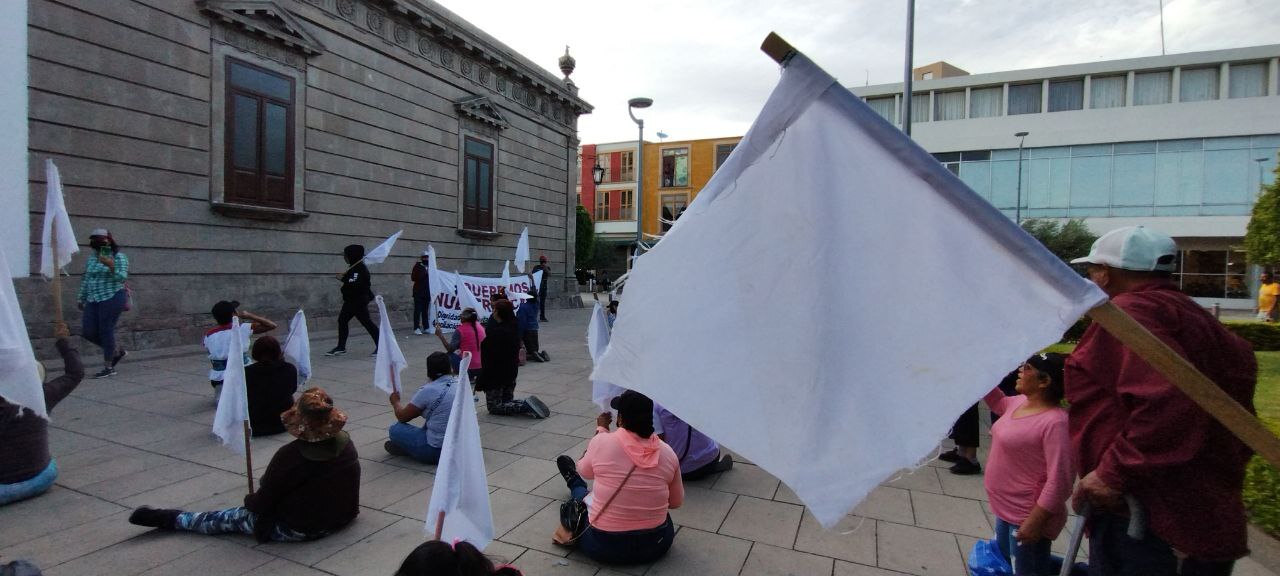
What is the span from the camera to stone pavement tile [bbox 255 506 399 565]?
345cm

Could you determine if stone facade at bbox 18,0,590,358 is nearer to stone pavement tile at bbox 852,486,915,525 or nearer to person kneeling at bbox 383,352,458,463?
person kneeling at bbox 383,352,458,463

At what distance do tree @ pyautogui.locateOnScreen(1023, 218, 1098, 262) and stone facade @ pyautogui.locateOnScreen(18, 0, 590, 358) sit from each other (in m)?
27.5

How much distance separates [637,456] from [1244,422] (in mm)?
2450

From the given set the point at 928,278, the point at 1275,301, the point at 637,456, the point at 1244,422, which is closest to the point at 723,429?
the point at 928,278

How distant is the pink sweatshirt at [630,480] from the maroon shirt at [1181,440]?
203cm

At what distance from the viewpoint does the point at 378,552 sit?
3.50 m

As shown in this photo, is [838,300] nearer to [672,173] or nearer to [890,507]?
[890,507]

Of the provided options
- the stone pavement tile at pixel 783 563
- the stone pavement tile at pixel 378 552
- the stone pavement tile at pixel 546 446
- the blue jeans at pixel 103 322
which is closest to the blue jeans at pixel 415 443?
the stone pavement tile at pixel 546 446

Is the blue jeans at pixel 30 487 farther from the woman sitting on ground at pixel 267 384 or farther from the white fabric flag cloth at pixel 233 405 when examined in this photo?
the woman sitting on ground at pixel 267 384

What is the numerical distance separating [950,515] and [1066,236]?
110 feet

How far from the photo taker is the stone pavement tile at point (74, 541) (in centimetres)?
331

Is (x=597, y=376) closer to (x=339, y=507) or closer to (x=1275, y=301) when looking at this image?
(x=339, y=507)

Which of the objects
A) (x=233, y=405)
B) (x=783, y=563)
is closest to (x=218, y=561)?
(x=233, y=405)

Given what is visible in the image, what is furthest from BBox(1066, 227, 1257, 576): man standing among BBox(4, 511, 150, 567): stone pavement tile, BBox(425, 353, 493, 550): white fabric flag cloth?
BBox(4, 511, 150, 567): stone pavement tile
